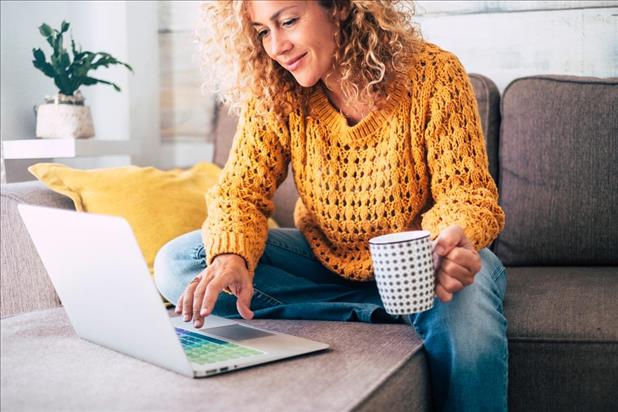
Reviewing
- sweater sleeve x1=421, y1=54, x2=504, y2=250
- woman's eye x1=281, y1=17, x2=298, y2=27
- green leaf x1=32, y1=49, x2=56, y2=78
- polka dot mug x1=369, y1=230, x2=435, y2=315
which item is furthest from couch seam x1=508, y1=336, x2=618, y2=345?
green leaf x1=32, y1=49, x2=56, y2=78

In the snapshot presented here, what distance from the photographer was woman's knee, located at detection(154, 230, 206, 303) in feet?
4.66

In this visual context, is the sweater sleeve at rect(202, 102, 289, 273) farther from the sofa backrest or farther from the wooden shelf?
the wooden shelf

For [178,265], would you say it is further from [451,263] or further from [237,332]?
[451,263]

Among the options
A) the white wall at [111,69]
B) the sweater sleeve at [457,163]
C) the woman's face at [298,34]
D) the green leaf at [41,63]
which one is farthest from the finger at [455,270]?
the white wall at [111,69]

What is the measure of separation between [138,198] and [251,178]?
0.36 m

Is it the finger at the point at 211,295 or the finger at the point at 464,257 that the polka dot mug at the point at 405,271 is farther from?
the finger at the point at 211,295

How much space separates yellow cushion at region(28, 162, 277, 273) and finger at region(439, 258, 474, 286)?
0.76 meters

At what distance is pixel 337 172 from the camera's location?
4.64 ft

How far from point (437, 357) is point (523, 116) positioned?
0.86 m

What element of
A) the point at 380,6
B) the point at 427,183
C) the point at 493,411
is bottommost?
the point at 493,411

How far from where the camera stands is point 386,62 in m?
1.38

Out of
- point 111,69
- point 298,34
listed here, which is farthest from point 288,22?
point 111,69

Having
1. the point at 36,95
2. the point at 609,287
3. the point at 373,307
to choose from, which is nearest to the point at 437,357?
the point at 373,307

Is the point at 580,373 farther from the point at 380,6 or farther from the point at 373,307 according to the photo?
the point at 380,6
